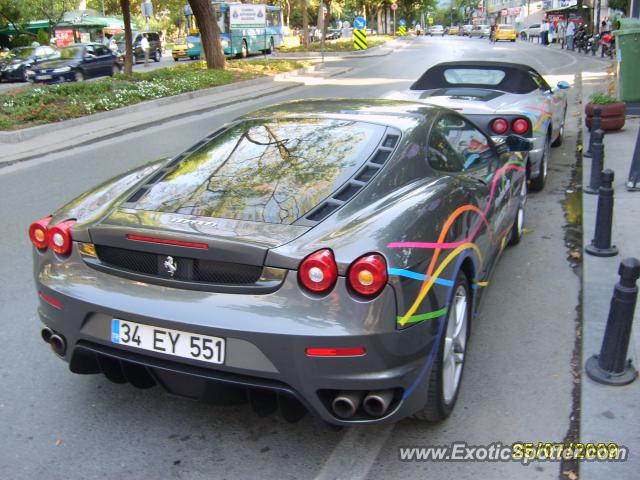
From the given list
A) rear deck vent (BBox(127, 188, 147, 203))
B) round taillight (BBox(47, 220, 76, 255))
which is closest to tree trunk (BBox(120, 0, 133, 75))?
rear deck vent (BBox(127, 188, 147, 203))

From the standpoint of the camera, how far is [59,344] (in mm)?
2998

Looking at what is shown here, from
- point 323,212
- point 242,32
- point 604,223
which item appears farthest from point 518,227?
point 242,32

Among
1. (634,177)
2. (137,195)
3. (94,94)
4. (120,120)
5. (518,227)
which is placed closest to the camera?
(137,195)

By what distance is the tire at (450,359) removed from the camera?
9.37ft

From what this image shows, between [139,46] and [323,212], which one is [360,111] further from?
[139,46]

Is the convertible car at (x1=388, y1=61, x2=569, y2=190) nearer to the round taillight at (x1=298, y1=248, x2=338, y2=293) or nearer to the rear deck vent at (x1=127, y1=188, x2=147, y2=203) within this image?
the rear deck vent at (x1=127, y1=188, x2=147, y2=203)

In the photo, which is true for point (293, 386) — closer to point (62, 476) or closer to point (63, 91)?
point (62, 476)

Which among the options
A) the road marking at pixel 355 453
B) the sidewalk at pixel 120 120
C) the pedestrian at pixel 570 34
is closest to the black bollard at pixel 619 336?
the road marking at pixel 355 453

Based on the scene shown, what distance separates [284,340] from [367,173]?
112 cm

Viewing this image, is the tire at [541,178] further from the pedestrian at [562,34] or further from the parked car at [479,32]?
the parked car at [479,32]

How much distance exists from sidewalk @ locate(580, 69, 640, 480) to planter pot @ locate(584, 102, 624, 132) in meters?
2.94

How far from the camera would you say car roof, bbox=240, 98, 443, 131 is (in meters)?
3.67

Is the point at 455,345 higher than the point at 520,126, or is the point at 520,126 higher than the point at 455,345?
the point at 520,126

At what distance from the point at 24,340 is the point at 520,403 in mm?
3048
